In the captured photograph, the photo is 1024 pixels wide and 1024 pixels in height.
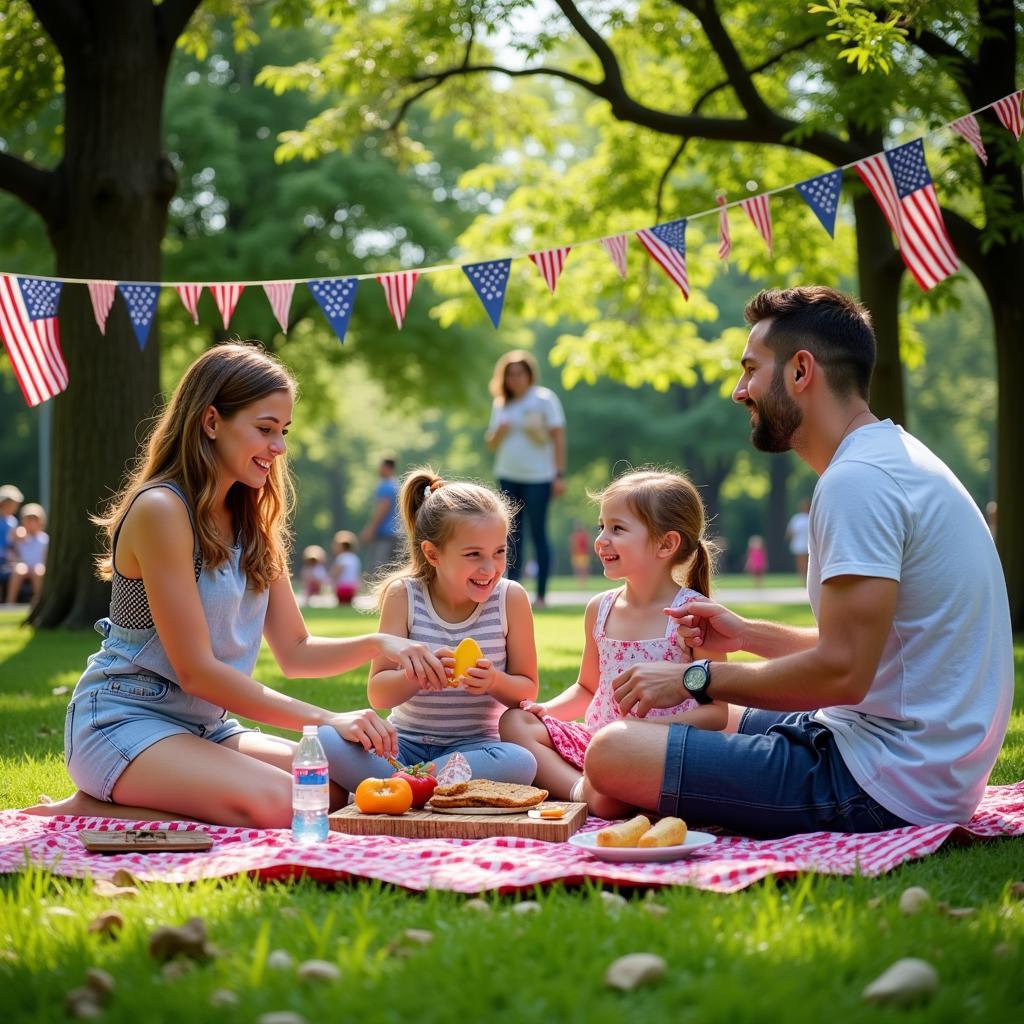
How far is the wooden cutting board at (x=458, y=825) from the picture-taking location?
3.82 metres

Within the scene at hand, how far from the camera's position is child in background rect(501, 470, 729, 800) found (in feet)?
15.4

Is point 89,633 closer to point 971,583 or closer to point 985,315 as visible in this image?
point 971,583

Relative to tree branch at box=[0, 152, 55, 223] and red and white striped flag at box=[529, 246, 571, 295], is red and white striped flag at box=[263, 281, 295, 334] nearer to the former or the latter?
red and white striped flag at box=[529, 246, 571, 295]

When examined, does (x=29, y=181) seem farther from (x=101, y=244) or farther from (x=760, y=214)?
(x=760, y=214)

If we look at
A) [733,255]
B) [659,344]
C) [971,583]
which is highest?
[733,255]

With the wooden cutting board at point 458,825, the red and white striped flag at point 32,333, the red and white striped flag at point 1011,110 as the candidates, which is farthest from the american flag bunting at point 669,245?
the wooden cutting board at point 458,825

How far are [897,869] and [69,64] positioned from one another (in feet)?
32.6

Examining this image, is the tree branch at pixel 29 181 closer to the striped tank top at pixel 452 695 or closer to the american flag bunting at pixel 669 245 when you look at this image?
the american flag bunting at pixel 669 245

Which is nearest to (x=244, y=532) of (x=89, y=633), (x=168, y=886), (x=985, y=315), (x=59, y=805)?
(x=59, y=805)

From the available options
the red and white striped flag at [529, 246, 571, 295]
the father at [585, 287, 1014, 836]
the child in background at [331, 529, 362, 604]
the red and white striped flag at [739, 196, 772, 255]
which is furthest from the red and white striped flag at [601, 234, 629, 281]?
the child in background at [331, 529, 362, 604]

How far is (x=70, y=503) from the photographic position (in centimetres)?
1084

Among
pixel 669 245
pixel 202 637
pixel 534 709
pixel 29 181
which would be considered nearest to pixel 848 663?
pixel 534 709

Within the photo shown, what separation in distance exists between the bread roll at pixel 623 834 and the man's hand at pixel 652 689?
39cm

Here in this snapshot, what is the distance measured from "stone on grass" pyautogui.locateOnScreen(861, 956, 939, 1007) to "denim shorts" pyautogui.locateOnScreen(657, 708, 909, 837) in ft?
4.40
